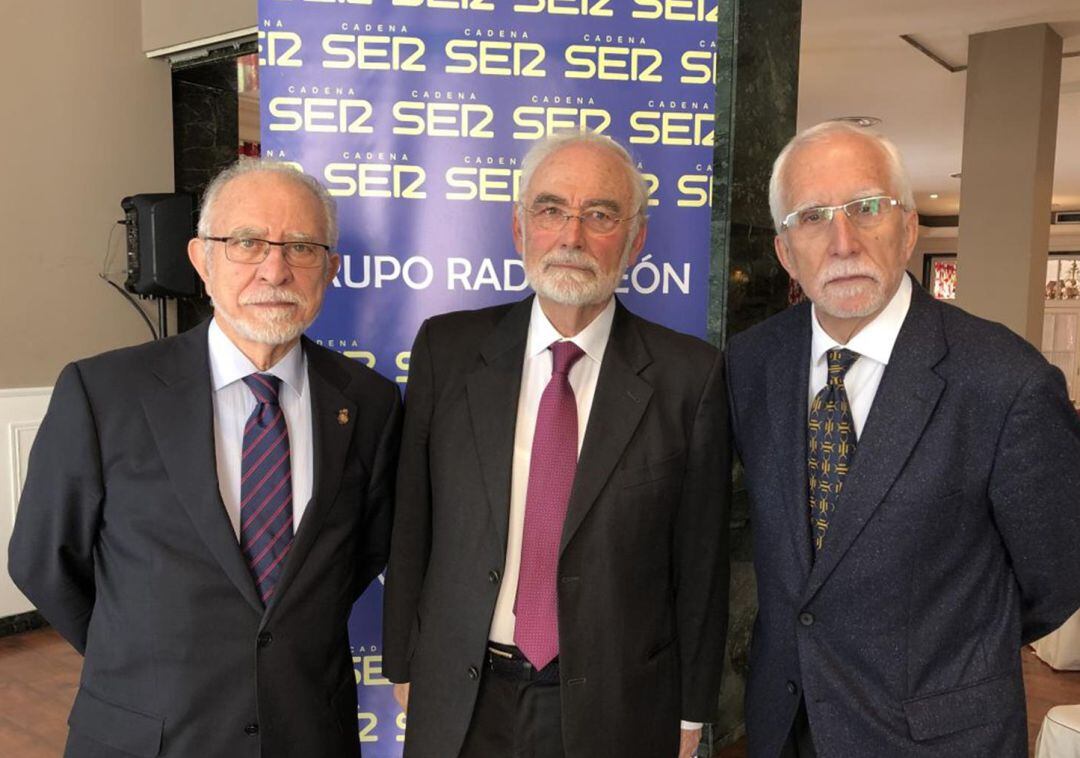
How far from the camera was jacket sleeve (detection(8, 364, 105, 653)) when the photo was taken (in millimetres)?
1584

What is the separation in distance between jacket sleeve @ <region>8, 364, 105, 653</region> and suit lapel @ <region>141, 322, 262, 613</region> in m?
0.13

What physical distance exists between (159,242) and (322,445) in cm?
371

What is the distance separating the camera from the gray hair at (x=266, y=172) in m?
1.75

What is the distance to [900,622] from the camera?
59.0 inches

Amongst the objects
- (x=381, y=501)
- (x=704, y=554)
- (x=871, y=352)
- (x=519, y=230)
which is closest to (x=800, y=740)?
(x=704, y=554)

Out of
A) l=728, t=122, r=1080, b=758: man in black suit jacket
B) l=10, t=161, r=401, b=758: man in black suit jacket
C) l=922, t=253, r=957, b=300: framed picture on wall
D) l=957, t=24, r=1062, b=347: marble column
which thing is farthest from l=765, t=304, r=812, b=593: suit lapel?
l=922, t=253, r=957, b=300: framed picture on wall

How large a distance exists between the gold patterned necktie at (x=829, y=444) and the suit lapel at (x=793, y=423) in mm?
17

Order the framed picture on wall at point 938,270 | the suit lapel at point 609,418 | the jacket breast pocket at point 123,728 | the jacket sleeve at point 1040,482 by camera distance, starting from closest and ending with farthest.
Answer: the jacket sleeve at point 1040,482
the jacket breast pocket at point 123,728
the suit lapel at point 609,418
the framed picture on wall at point 938,270

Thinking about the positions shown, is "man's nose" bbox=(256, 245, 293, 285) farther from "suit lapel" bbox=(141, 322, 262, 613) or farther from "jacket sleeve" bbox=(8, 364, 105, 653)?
"jacket sleeve" bbox=(8, 364, 105, 653)

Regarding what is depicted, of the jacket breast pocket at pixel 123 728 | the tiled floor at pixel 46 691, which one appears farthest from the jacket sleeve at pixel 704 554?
the tiled floor at pixel 46 691

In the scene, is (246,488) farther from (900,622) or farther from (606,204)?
(900,622)

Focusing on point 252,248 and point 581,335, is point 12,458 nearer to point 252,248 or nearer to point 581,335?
point 252,248

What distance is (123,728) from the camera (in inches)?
61.0

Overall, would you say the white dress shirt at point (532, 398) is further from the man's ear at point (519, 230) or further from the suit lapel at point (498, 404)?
the man's ear at point (519, 230)
